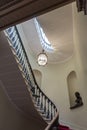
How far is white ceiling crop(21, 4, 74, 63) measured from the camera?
750 cm

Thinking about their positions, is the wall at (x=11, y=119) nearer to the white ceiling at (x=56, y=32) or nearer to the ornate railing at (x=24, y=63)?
the ornate railing at (x=24, y=63)

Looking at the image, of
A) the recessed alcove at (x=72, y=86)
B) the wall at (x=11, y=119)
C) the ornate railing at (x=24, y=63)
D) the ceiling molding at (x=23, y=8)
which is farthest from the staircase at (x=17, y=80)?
the ceiling molding at (x=23, y=8)

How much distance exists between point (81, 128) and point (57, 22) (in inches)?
154

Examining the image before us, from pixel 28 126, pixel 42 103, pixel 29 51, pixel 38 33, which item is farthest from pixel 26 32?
pixel 28 126

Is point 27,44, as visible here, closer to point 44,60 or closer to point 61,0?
point 44,60

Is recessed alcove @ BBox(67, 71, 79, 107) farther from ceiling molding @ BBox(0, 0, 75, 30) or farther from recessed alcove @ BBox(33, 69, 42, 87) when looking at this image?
ceiling molding @ BBox(0, 0, 75, 30)

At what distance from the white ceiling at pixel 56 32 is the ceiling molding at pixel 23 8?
5352 millimetres

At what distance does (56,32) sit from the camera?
8445 millimetres

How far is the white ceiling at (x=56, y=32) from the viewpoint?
24.6 feet

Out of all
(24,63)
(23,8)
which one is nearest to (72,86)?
(24,63)

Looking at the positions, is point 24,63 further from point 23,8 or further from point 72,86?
point 23,8

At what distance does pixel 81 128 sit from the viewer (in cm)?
750

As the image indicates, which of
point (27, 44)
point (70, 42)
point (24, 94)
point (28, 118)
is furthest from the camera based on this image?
point (27, 44)

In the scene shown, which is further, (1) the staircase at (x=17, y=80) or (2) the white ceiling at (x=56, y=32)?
(2) the white ceiling at (x=56, y=32)
